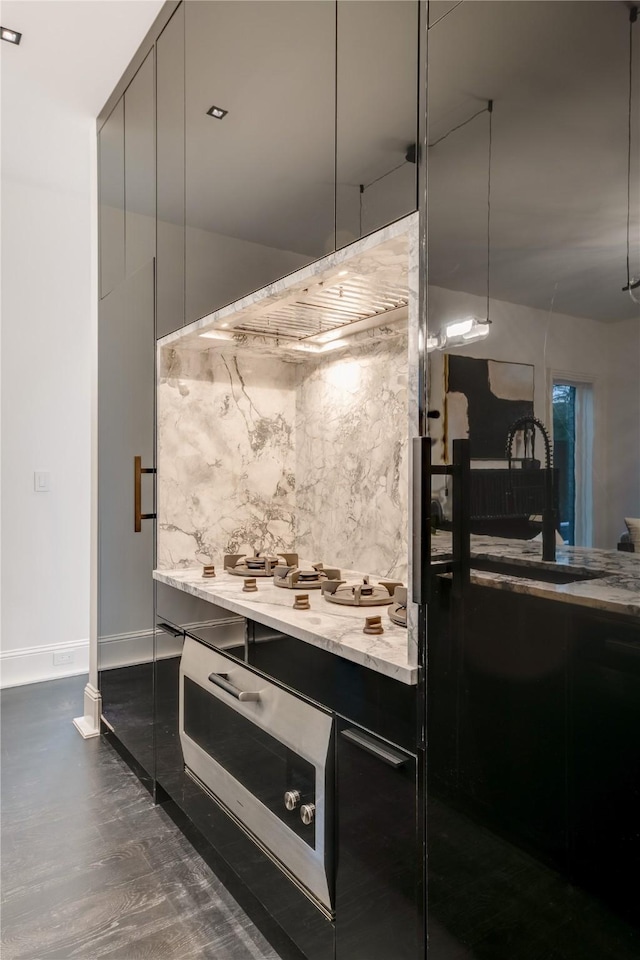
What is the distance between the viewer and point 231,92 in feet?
5.75

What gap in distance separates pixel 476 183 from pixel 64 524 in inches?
147

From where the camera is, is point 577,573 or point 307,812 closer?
point 577,573

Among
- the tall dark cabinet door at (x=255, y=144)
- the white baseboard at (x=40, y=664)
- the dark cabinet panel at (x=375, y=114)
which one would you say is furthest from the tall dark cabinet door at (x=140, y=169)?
the white baseboard at (x=40, y=664)

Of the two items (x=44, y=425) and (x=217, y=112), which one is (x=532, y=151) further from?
(x=44, y=425)

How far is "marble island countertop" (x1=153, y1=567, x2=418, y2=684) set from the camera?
117cm

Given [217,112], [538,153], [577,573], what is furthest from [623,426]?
[217,112]

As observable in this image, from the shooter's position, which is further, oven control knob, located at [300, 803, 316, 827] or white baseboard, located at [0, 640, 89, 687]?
white baseboard, located at [0, 640, 89, 687]

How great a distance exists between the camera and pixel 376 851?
3.86 ft

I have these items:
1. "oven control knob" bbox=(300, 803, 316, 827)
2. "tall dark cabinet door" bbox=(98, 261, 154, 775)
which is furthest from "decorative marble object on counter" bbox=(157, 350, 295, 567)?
"oven control knob" bbox=(300, 803, 316, 827)

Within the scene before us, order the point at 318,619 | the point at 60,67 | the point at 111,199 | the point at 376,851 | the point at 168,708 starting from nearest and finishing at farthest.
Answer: the point at 376,851 < the point at 318,619 < the point at 168,708 < the point at 60,67 < the point at 111,199

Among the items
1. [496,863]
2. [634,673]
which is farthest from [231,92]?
[496,863]

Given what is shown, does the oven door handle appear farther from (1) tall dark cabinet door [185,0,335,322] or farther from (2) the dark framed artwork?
(1) tall dark cabinet door [185,0,335,322]

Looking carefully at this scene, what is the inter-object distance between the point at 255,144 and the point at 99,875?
2.21m

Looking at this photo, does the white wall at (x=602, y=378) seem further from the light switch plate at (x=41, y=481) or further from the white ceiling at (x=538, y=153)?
the light switch plate at (x=41, y=481)
